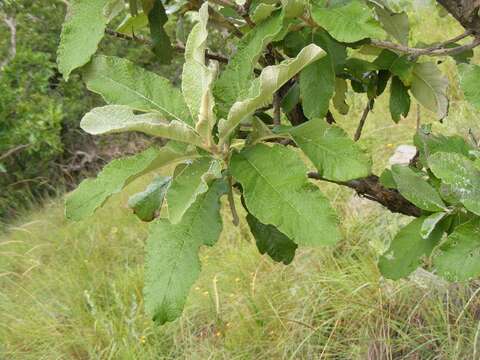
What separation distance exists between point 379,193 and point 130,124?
0.38 meters

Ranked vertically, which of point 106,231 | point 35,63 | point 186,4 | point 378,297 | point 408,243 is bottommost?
point 106,231

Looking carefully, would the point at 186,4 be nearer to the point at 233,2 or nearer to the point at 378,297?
the point at 233,2

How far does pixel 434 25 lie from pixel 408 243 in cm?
427

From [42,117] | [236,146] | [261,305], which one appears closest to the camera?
[236,146]

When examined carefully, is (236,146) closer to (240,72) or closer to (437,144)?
(240,72)

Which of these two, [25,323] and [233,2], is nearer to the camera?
[233,2]

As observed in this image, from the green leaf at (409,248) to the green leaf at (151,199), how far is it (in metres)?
0.29

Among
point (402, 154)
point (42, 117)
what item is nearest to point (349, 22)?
point (402, 154)

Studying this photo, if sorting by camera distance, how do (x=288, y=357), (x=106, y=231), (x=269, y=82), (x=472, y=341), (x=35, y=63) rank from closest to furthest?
(x=269, y=82), (x=472, y=341), (x=288, y=357), (x=35, y=63), (x=106, y=231)

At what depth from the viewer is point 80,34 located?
56 centimetres

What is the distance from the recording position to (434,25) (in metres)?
4.57

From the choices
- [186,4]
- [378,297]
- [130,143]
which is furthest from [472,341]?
[130,143]

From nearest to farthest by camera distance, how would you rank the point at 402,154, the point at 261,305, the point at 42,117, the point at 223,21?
the point at 223,21
the point at 261,305
the point at 402,154
the point at 42,117

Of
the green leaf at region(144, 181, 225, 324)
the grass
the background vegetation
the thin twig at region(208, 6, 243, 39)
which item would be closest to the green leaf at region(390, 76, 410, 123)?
the thin twig at region(208, 6, 243, 39)
